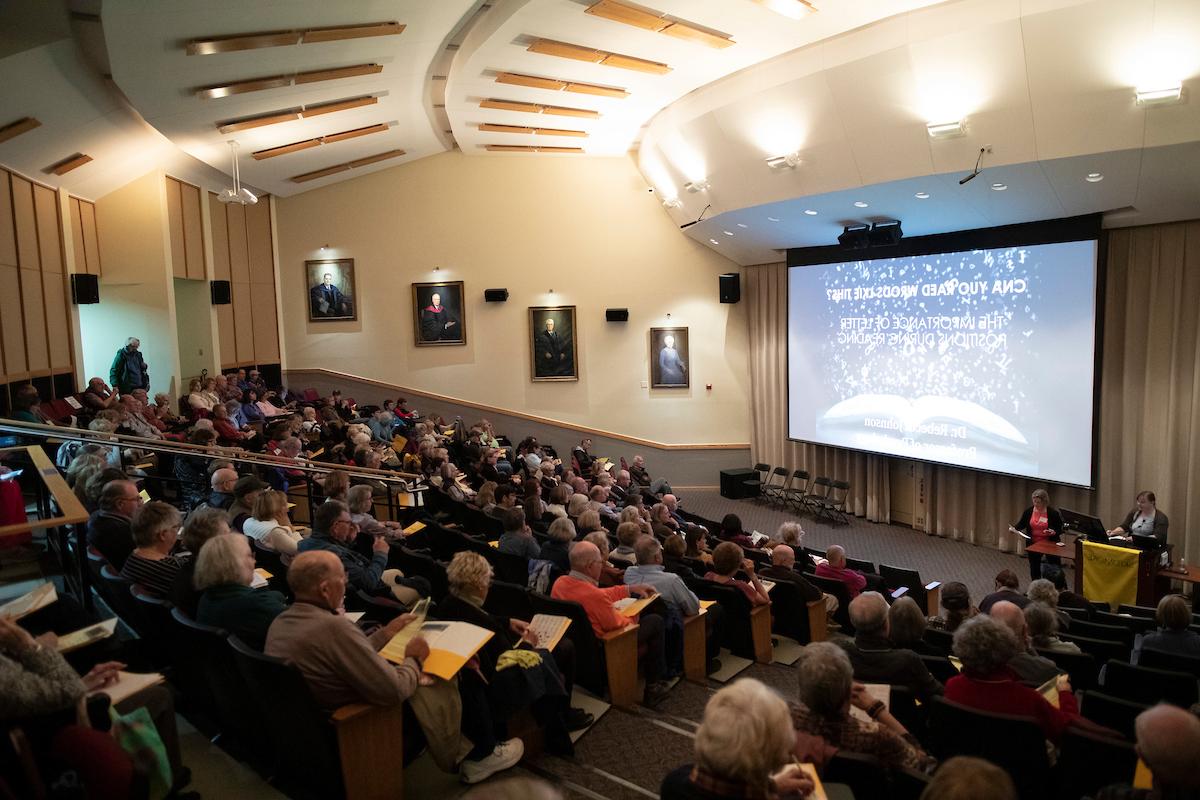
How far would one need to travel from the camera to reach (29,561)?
367 centimetres

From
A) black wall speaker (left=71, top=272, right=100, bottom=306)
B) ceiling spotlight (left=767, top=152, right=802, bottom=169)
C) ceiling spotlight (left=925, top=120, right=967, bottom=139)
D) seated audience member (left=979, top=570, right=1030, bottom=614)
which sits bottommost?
seated audience member (left=979, top=570, right=1030, bottom=614)

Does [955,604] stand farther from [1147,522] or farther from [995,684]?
[1147,522]

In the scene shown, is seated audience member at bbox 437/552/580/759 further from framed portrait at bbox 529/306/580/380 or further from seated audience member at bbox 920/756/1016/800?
framed portrait at bbox 529/306/580/380

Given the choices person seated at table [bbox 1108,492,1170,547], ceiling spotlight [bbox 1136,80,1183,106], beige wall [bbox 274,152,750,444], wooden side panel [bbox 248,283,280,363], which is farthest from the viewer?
beige wall [bbox 274,152,750,444]

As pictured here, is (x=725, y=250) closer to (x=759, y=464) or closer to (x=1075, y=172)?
(x=759, y=464)

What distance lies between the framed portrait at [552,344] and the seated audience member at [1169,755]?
503 inches

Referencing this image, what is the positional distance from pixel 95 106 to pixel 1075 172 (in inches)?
395

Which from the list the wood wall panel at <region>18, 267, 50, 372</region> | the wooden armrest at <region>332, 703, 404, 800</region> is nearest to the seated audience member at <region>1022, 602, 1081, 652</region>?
the wooden armrest at <region>332, 703, 404, 800</region>

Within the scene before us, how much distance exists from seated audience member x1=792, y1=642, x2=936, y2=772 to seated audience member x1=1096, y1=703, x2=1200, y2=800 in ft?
1.94

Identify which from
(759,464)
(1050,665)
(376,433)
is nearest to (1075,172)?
(1050,665)

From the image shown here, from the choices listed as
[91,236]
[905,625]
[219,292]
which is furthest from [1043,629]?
[219,292]

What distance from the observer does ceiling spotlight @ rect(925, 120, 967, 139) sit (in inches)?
274

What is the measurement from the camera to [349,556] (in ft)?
13.8

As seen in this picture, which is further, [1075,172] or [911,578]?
[1075,172]
